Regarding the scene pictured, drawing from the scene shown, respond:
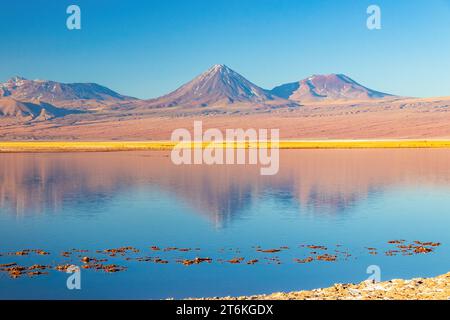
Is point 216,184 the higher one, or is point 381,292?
point 381,292

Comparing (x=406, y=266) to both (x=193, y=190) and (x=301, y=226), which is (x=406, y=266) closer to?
(x=301, y=226)

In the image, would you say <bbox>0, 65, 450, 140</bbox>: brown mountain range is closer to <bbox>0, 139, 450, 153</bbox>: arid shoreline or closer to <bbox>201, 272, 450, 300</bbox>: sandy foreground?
<bbox>0, 139, 450, 153</bbox>: arid shoreline

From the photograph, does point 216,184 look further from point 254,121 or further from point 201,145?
point 254,121

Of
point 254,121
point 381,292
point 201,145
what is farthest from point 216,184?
point 254,121

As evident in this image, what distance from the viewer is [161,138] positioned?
121 metres

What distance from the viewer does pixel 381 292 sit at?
9453 mm

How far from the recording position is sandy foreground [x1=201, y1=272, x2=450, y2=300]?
356 inches

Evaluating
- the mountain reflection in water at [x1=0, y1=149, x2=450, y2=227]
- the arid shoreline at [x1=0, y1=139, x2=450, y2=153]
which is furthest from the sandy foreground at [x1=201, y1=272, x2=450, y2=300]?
the arid shoreline at [x1=0, y1=139, x2=450, y2=153]

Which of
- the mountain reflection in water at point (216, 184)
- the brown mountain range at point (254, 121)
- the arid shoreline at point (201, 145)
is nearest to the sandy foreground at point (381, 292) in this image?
the mountain reflection in water at point (216, 184)

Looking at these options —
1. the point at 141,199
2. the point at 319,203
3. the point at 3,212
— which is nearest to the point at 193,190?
the point at 141,199

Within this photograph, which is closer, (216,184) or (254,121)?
(216,184)

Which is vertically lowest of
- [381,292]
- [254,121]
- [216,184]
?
[216,184]

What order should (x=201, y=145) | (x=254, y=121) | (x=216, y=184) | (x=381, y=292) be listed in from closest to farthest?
(x=381, y=292) < (x=216, y=184) < (x=201, y=145) < (x=254, y=121)
